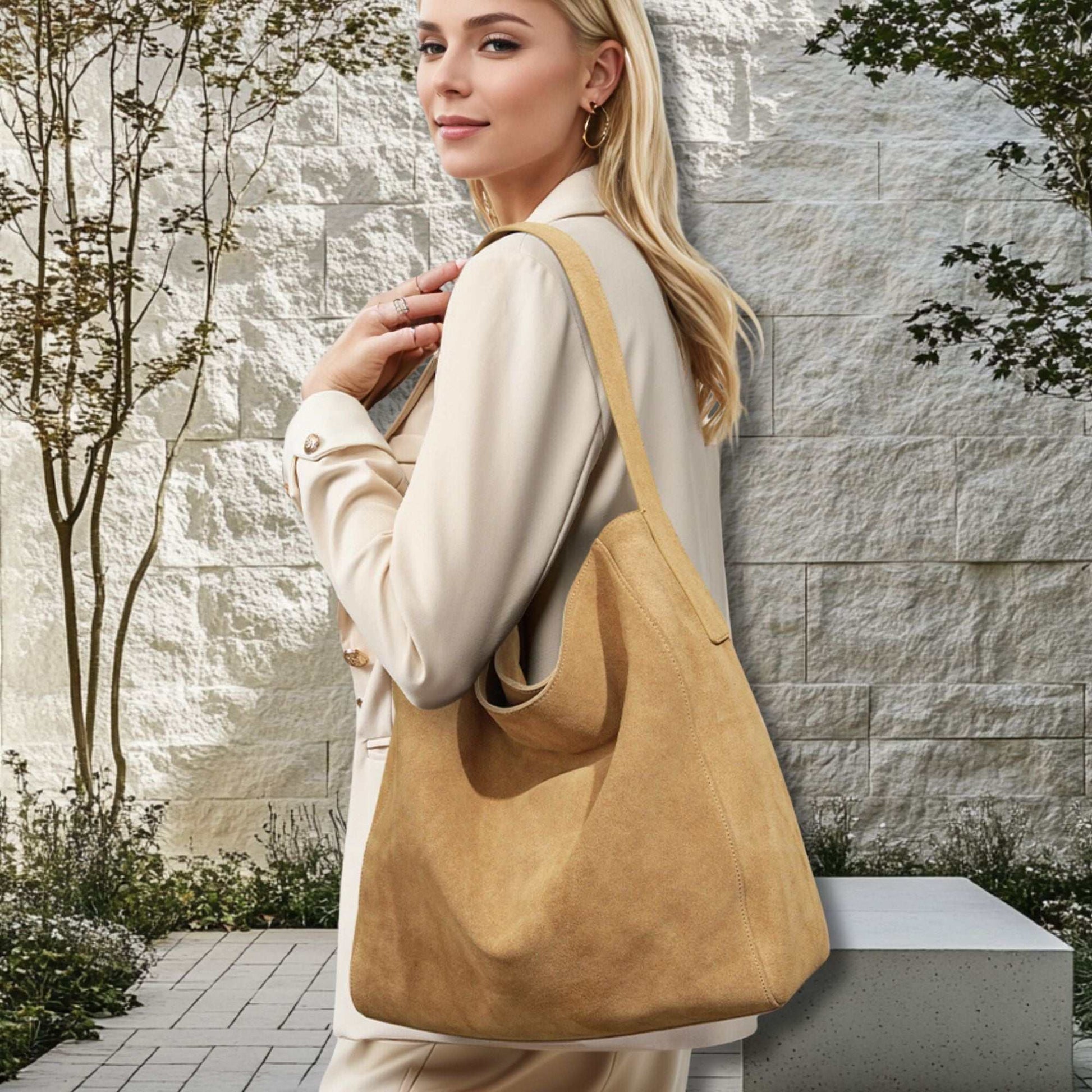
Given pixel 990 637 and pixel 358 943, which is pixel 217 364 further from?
pixel 358 943

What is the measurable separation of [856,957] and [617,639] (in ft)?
7.70

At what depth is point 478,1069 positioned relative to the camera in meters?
1.09

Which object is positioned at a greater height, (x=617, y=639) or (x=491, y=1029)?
(x=617, y=639)

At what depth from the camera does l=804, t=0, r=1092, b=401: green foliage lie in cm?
475

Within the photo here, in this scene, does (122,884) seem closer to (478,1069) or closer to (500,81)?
(478,1069)

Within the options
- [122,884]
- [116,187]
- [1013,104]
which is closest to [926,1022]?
[122,884]

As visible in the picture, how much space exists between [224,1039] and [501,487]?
11.2ft

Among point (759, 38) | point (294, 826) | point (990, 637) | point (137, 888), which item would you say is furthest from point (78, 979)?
point (759, 38)

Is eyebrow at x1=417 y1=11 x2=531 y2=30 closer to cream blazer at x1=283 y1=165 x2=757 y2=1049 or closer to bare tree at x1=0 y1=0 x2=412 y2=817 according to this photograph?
cream blazer at x1=283 y1=165 x2=757 y2=1049

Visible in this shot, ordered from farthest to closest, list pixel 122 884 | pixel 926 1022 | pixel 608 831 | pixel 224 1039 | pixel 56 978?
pixel 122 884 < pixel 56 978 < pixel 224 1039 < pixel 926 1022 < pixel 608 831

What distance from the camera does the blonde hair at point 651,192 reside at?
3.79 ft

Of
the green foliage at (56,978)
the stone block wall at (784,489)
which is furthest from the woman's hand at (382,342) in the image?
the stone block wall at (784,489)

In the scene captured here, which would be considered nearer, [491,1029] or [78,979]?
[491,1029]

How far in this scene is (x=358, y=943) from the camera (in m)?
1.04
